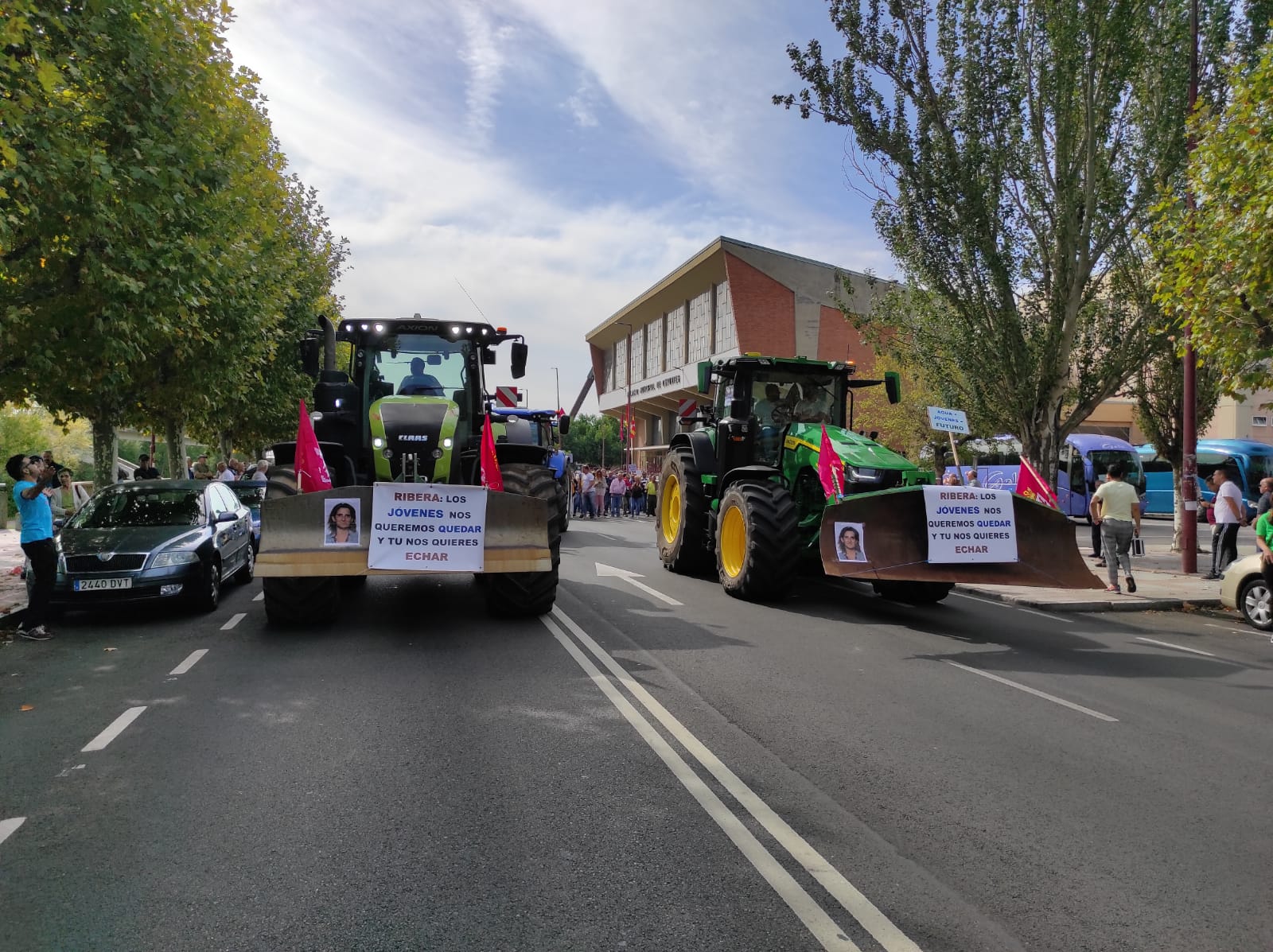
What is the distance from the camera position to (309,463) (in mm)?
8352

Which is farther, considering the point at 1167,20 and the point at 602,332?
the point at 602,332

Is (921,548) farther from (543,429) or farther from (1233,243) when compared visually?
(543,429)

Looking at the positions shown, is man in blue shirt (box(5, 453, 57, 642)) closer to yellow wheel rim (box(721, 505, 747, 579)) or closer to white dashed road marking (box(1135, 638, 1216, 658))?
yellow wheel rim (box(721, 505, 747, 579))

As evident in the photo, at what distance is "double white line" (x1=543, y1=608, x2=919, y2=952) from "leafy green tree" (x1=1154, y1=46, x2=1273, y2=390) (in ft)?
24.3

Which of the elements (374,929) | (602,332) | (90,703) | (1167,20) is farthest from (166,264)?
(602,332)

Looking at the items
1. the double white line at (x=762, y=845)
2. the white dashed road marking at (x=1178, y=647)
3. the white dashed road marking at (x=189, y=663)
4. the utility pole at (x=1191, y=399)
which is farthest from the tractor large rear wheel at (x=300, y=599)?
the utility pole at (x=1191, y=399)

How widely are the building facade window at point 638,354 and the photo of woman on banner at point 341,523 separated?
54382 mm

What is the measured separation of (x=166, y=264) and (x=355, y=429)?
3.31m

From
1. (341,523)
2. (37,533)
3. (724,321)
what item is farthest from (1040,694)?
(724,321)

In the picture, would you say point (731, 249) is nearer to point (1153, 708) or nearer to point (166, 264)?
point (166, 264)

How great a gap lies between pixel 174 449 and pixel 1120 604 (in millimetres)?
20614

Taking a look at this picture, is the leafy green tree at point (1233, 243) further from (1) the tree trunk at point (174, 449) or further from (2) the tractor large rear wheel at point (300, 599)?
(1) the tree trunk at point (174, 449)

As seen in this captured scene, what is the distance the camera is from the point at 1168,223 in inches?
417

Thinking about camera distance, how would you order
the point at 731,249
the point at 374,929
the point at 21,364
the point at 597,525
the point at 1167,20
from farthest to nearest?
the point at 731,249, the point at 597,525, the point at 1167,20, the point at 21,364, the point at 374,929
